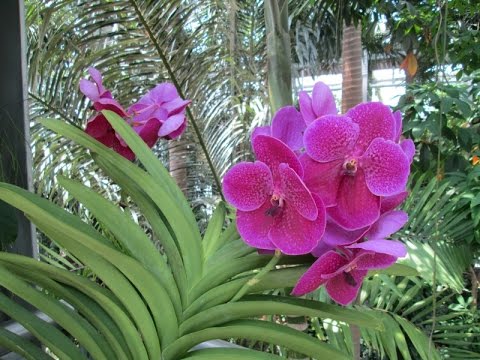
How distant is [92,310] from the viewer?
40 centimetres

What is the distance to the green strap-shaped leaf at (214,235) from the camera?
42 cm

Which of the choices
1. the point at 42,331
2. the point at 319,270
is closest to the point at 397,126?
the point at 319,270

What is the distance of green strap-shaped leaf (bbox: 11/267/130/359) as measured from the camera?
394 mm

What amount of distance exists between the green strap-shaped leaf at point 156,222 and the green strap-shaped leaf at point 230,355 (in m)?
0.05

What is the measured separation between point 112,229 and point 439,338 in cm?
159

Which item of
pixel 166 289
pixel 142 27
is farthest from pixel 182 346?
pixel 142 27

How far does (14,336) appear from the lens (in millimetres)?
424

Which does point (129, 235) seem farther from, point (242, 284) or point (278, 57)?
point (278, 57)

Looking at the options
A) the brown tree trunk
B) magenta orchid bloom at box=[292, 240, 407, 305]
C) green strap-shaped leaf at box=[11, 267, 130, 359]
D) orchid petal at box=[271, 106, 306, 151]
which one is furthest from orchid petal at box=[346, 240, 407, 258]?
the brown tree trunk

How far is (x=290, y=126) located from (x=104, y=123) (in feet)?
0.68

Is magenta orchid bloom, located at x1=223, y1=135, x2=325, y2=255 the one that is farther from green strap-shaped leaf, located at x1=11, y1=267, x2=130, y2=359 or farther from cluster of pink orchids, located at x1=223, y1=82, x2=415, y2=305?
green strap-shaped leaf, located at x1=11, y1=267, x2=130, y2=359

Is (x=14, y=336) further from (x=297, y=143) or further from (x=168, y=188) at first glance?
(x=297, y=143)

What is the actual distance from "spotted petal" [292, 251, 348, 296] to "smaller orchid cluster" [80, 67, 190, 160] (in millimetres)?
226

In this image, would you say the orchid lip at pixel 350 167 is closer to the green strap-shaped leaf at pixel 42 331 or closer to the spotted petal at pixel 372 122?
the spotted petal at pixel 372 122
